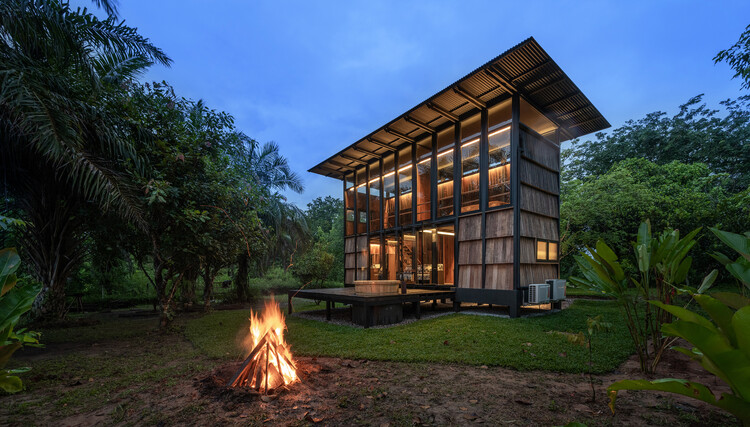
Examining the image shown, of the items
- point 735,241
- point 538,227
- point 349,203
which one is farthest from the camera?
point 349,203

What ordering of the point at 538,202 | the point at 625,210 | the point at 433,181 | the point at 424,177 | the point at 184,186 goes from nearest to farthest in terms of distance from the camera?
the point at 184,186 < the point at 538,202 < the point at 433,181 < the point at 424,177 < the point at 625,210

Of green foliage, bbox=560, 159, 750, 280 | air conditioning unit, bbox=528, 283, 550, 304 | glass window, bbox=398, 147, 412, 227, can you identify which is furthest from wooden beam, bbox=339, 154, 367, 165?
green foliage, bbox=560, 159, 750, 280

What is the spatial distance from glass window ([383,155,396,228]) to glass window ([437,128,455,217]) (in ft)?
9.05

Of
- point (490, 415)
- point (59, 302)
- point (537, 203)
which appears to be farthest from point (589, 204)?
point (59, 302)

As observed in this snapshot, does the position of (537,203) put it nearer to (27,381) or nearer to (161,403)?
(161,403)

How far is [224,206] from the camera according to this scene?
8.52 metres

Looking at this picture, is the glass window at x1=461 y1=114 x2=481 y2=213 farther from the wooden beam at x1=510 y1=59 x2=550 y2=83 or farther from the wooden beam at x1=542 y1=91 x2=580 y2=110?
the wooden beam at x1=542 y1=91 x2=580 y2=110

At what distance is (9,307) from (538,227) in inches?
485

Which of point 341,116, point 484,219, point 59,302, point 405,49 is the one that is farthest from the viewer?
point 341,116

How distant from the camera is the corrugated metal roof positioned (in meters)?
9.38

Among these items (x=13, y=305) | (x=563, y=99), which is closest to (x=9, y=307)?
(x=13, y=305)

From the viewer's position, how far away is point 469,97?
10.8 m

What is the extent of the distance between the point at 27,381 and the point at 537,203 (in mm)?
13332

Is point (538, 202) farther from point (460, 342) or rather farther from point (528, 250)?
point (460, 342)
